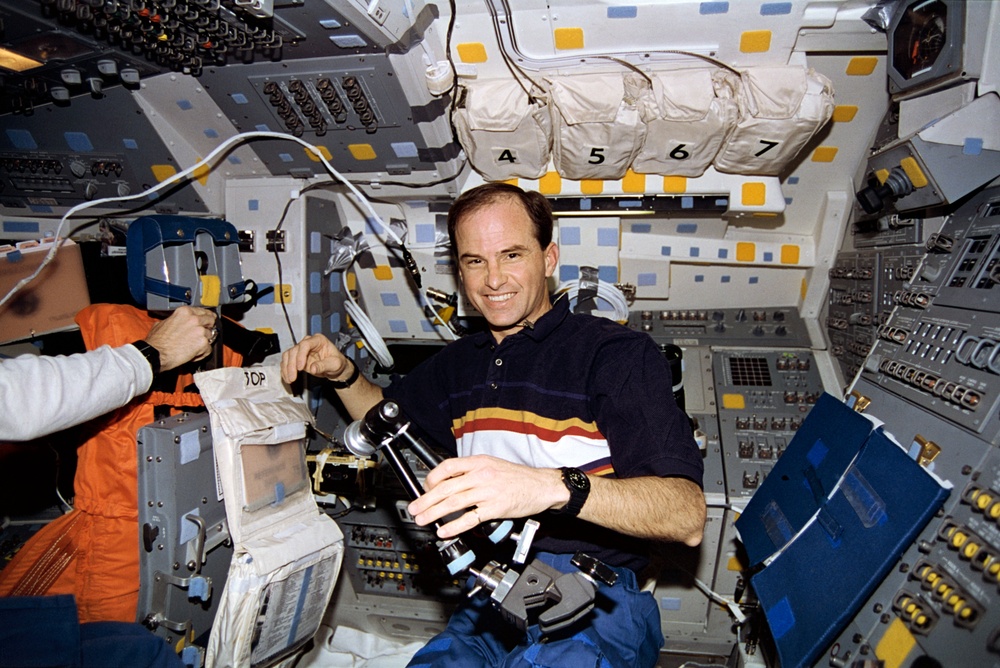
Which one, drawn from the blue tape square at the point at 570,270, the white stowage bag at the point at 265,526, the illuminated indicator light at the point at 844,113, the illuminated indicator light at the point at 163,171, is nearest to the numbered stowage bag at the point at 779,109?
the illuminated indicator light at the point at 844,113

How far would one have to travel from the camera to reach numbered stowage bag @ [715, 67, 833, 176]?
249cm

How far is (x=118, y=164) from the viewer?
10.3ft

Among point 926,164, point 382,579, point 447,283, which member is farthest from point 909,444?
point 382,579

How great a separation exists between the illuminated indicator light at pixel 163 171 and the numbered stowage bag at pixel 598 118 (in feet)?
7.14

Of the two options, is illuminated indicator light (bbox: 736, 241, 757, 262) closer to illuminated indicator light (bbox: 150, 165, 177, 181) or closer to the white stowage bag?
the white stowage bag

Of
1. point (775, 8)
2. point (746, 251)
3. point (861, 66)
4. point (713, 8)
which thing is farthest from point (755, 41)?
point (746, 251)

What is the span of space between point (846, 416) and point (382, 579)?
2.63 metres

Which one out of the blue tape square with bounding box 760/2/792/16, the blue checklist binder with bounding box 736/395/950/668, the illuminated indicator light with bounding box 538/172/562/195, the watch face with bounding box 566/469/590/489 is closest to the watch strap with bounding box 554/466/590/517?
the watch face with bounding box 566/469/590/489

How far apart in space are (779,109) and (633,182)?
0.77m

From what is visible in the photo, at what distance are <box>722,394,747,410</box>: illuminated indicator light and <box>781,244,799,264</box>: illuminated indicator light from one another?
0.94 m

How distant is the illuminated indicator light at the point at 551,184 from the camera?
3.09 meters

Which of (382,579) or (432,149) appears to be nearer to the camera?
(432,149)

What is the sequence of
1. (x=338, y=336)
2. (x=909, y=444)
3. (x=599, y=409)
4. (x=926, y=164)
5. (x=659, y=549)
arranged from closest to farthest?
(x=599, y=409)
(x=909, y=444)
(x=926, y=164)
(x=659, y=549)
(x=338, y=336)

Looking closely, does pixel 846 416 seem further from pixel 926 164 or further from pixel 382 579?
pixel 382 579
